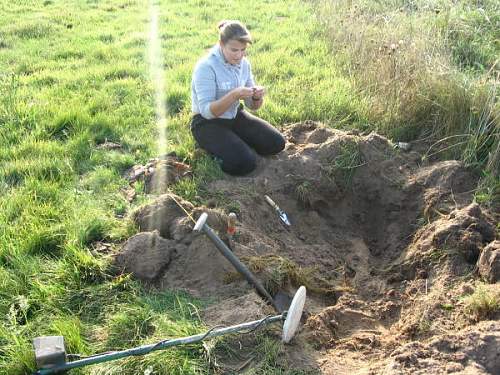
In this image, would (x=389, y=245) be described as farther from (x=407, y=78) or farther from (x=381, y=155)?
(x=407, y=78)

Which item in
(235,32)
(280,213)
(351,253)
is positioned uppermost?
(235,32)

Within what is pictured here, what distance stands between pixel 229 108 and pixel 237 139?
28 centimetres

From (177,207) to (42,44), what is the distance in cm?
560

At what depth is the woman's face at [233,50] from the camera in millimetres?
4156

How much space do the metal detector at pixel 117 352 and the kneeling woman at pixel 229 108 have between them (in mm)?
1880

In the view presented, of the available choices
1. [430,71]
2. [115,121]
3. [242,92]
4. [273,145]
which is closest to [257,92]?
[242,92]

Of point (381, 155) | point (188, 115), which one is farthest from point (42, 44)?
point (381, 155)

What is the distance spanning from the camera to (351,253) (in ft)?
13.1

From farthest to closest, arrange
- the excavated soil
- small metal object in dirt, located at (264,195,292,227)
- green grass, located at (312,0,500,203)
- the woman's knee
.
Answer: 1. the woman's knee
2. green grass, located at (312,0,500,203)
3. small metal object in dirt, located at (264,195,292,227)
4. the excavated soil

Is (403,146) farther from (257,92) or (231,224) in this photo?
(231,224)

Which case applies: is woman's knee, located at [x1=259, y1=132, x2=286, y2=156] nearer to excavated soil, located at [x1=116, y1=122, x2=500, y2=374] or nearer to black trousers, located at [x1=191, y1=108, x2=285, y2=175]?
black trousers, located at [x1=191, y1=108, x2=285, y2=175]

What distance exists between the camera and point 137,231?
366cm

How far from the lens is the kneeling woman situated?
422 centimetres

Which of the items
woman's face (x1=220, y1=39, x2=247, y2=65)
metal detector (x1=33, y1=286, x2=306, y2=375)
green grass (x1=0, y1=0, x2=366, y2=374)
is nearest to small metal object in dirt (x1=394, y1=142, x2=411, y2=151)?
green grass (x1=0, y1=0, x2=366, y2=374)
